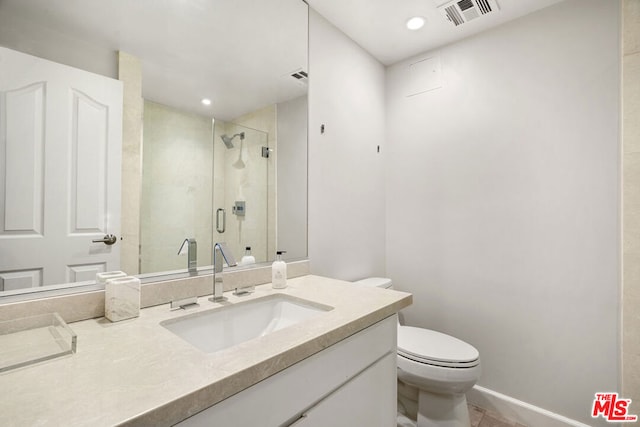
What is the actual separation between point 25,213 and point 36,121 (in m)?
0.25

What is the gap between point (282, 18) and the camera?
1.46 metres

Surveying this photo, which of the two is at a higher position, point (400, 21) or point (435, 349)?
point (400, 21)

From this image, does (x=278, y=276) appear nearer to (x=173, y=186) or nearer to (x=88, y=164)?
(x=173, y=186)

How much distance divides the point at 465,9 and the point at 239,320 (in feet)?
6.43

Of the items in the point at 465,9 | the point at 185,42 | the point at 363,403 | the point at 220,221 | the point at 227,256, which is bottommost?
the point at 363,403

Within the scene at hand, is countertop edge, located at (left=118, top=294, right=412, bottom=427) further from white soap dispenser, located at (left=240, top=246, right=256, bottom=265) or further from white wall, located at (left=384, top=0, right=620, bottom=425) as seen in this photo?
white wall, located at (left=384, top=0, right=620, bottom=425)

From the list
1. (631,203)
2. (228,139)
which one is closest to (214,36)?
(228,139)

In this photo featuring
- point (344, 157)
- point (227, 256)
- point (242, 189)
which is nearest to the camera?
point (227, 256)

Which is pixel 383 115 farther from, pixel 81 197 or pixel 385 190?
pixel 81 197

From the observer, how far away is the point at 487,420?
162cm

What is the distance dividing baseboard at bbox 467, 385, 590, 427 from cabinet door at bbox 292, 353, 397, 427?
1026 mm

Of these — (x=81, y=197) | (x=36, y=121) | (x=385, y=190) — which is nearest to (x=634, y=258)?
(x=385, y=190)

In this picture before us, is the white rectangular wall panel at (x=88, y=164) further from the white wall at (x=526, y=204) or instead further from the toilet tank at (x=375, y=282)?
the white wall at (x=526, y=204)

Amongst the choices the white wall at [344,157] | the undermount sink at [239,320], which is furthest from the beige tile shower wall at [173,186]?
the white wall at [344,157]
